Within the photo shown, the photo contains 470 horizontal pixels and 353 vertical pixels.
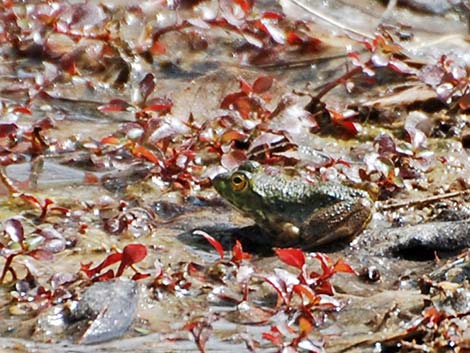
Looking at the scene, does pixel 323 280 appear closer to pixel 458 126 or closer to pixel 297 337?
pixel 297 337

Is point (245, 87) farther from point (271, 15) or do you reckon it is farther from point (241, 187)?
point (241, 187)

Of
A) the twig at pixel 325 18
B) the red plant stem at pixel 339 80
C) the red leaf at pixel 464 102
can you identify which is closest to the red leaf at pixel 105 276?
the red plant stem at pixel 339 80

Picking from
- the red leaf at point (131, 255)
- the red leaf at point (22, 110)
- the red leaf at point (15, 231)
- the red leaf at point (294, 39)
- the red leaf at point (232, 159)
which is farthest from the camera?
the red leaf at point (294, 39)

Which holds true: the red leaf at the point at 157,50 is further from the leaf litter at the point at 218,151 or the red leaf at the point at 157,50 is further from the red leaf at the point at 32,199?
the red leaf at the point at 32,199

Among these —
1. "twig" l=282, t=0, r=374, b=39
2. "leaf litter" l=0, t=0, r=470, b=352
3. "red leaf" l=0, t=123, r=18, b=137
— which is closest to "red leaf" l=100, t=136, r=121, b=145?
"leaf litter" l=0, t=0, r=470, b=352

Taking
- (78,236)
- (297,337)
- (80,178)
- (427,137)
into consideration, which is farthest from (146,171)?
(297,337)

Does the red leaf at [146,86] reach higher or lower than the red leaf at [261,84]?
lower

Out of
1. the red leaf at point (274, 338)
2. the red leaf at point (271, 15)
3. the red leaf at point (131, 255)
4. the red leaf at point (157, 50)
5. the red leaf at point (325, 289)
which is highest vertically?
the red leaf at point (274, 338)
